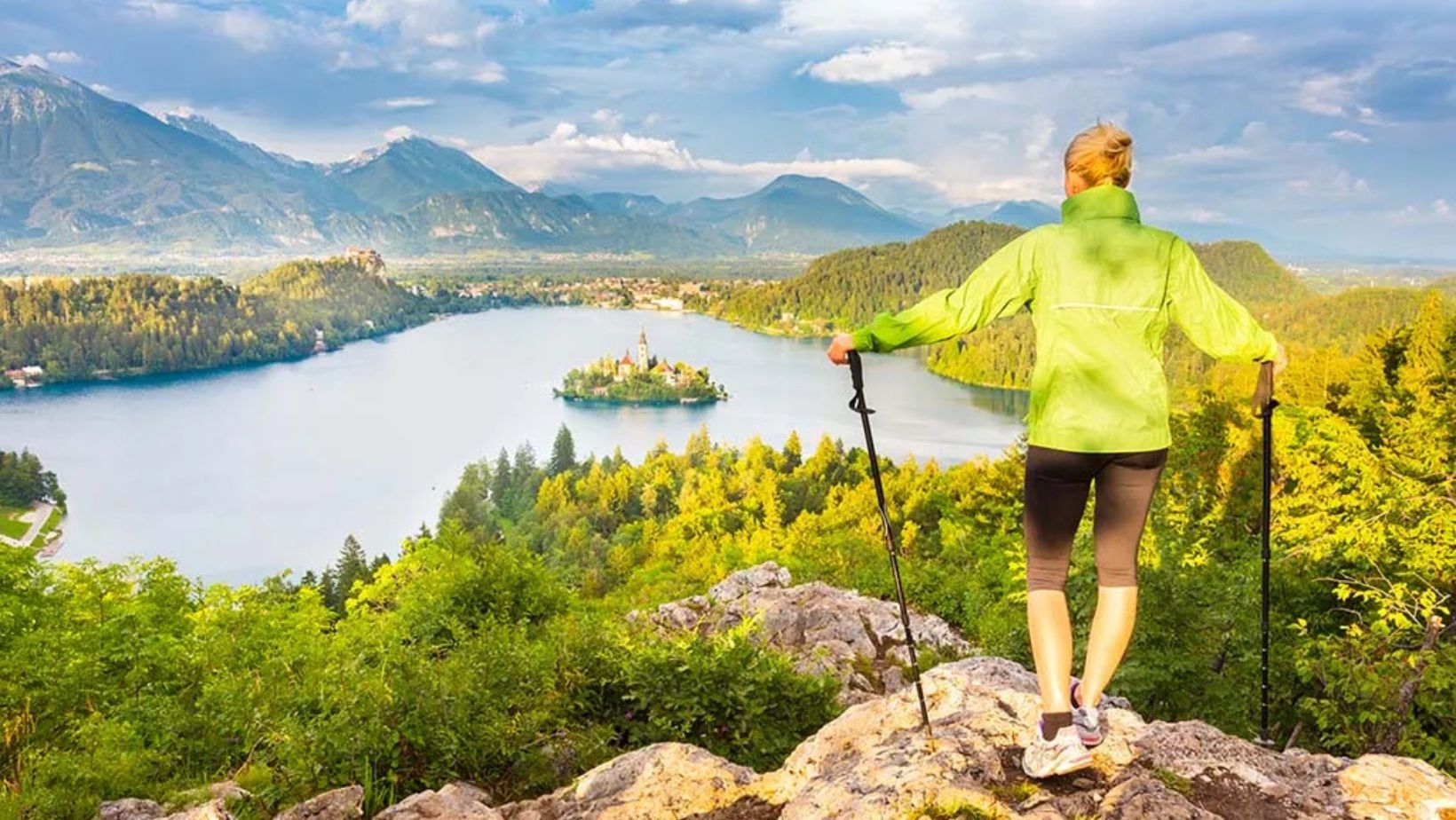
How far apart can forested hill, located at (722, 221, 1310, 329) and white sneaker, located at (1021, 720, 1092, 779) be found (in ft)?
363

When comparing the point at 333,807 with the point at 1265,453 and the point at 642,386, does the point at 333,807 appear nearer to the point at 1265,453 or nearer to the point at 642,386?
the point at 1265,453

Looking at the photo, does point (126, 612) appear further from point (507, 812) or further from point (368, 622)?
point (507, 812)

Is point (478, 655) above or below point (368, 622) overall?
above

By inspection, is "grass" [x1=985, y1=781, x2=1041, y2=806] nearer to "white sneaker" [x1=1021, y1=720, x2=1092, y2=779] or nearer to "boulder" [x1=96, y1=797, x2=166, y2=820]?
"white sneaker" [x1=1021, y1=720, x2=1092, y2=779]

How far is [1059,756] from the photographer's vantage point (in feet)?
7.61

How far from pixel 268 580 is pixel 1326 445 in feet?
42.2

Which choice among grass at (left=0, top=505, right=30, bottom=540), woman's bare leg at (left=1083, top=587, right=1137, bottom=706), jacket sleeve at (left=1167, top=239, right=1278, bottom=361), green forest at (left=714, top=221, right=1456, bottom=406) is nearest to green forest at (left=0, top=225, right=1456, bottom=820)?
woman's bare leg at (left=1083, top=587, right=1137, bottom=706)

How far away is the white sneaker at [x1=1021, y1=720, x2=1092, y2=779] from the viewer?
231cm

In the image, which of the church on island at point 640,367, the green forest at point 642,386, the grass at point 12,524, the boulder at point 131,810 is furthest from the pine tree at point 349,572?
the church on island at point 640,367

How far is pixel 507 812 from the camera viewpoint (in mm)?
2963

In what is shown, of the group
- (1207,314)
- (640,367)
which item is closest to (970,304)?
(1207,314)

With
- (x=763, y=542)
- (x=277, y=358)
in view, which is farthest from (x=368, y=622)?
(x=277, y=358)

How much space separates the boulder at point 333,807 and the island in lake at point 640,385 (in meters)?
74.5

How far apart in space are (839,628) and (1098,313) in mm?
7147
